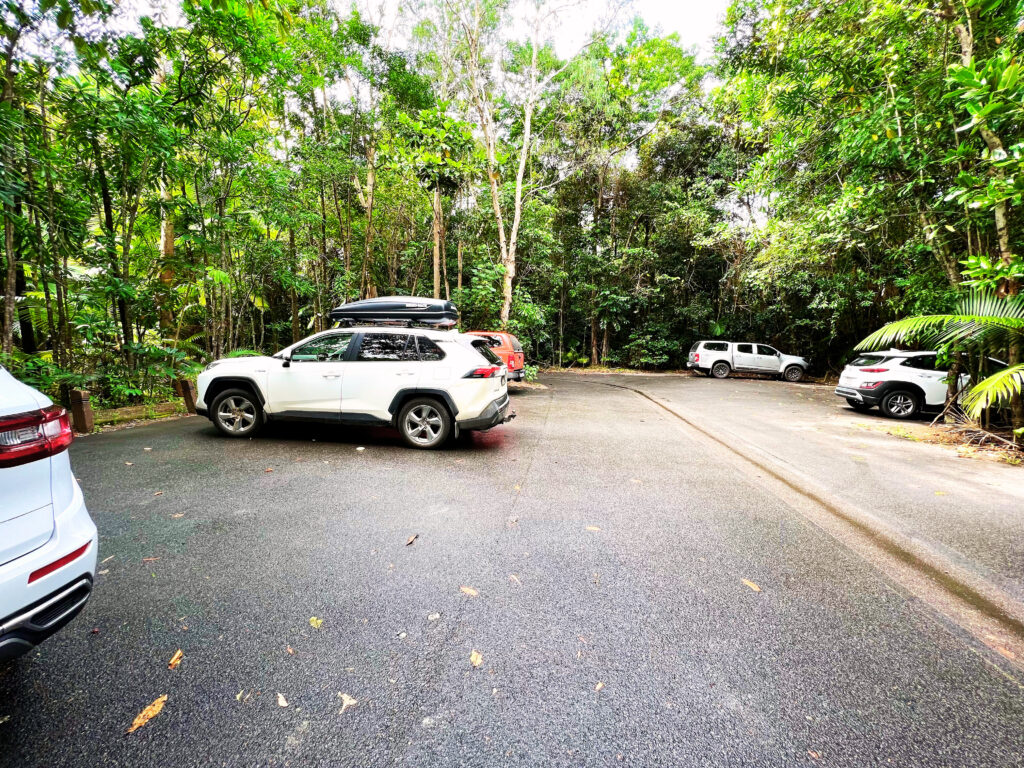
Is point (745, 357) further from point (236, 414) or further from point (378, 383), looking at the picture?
point (236, 414)

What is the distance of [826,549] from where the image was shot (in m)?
3.10

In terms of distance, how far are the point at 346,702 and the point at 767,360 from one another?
2129 cm

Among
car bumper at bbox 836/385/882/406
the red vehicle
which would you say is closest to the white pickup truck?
car bumper at bbox 836/385/882/406

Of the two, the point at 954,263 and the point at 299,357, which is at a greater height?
the point at 954,263

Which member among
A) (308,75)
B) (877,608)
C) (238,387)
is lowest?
(877,608)

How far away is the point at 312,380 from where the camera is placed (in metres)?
5.46

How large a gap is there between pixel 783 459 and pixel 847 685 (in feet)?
14.0

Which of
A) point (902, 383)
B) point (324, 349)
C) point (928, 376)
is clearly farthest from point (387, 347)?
point (928, 376)

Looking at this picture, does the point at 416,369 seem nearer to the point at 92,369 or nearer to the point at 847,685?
the point at 847,685

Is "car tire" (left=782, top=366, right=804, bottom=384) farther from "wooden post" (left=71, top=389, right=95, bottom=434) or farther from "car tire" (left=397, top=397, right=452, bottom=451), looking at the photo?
"wooden post" (left=71, top=389, right=95, bottom=434)

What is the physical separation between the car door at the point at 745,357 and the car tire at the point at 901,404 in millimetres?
10119

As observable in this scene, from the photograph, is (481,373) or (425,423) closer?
(481,373)

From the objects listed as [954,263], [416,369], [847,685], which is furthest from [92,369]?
[954,263]

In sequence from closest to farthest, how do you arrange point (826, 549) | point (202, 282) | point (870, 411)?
1. point (826, 549)
2. point (202, 282)
3. point (870, 411)
